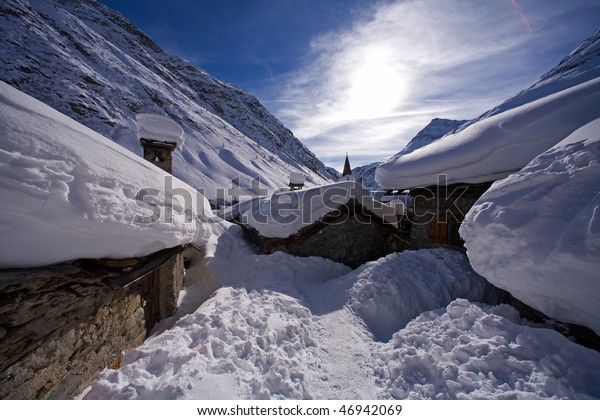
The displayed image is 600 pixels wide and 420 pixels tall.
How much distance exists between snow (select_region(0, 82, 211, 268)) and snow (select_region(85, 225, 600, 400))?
1.31 metres

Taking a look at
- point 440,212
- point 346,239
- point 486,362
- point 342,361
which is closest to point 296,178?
point 346,239

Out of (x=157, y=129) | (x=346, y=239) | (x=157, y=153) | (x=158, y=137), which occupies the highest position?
(x=157, y=129)

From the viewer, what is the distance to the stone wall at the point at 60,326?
1.82 m

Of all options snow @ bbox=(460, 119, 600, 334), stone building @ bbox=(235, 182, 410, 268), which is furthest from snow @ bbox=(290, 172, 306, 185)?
Result: snow @ bbox=(460, 119, 600, 334)

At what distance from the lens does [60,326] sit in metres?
2.25

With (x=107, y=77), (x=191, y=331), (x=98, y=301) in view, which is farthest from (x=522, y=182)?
(x=107, y=77)

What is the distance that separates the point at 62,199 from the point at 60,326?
1.20 m

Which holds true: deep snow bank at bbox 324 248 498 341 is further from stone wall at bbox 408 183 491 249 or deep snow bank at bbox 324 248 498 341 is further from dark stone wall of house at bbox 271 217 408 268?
dark stone wall of house at bbox 271 217 408 268

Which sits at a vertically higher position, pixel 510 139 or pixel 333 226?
pixel 510 139

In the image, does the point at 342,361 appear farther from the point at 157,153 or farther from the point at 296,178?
the point at 296,178

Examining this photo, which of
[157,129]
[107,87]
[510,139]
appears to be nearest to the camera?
[510,139]

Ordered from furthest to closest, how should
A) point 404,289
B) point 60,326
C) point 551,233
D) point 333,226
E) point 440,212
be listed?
point 333,226, point 440,212, point 404,289, point 551,233, point 60,326
